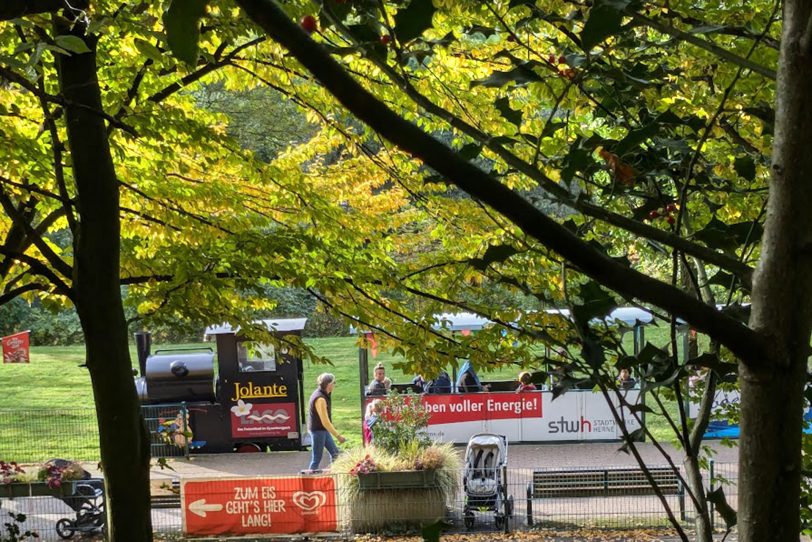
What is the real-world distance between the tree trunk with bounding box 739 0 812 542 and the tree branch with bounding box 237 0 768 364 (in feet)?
0.12

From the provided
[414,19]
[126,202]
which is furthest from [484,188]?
[126,202]

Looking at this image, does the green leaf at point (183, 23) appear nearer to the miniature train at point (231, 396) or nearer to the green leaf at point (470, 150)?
the green leaf at point (470, 150)

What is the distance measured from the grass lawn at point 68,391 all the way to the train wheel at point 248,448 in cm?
269

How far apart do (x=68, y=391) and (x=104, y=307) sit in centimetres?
2364

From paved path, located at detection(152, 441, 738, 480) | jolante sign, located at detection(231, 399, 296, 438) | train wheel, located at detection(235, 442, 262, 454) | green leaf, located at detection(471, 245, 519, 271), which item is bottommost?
paved path, located at detection(152, 441, 738, 480)

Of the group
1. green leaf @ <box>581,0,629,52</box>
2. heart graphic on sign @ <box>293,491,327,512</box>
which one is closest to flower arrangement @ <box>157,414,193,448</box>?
heart graphic on sign @ <box>293,491,327,512</box>

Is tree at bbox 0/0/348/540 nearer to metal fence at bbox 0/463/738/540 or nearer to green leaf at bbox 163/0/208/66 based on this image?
green leaf at bbox 163/0/208/66

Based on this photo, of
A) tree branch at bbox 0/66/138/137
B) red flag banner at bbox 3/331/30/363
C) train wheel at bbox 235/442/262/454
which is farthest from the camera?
red flag banner at bbox 3/331/30/363

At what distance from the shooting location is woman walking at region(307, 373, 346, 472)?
14.2 m

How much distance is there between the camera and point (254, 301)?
825cm

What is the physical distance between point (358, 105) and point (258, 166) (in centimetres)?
641

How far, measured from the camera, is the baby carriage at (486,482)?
12.4 m

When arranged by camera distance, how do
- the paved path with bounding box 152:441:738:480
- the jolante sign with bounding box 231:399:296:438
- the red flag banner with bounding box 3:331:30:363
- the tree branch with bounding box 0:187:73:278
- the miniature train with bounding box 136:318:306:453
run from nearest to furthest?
the tree branch with bounding box 0:187:73:278
the paved path with bounding box 152:441:738:480
the miniature train with bounding box 136:318:306:453
the jolante sign with bounding box 231:399:296:438
the red flag banner with bounding box 3:331:30:363

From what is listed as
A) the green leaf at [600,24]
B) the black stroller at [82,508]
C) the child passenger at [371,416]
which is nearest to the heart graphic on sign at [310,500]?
the child passenger at [371,416]
